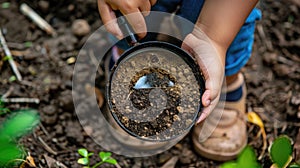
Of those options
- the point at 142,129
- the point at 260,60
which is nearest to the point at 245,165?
the point at 142,129

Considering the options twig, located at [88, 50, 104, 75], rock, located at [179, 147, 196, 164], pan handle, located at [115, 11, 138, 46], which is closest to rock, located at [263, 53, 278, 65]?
rock, located at [179, 147, 196, 164]

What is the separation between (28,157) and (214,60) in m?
0.61

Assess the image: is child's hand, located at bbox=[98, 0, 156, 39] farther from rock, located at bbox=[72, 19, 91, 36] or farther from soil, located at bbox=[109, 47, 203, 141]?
rock, located at bbox=[72, 19, 91, 36]

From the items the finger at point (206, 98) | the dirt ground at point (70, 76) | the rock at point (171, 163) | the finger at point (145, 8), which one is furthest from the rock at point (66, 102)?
the finger at point (206, 98)

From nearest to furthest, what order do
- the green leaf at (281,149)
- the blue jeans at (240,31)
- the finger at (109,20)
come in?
the green leaf at (281,149)
the finger at (109,20)
the blue jeans at (240,31)

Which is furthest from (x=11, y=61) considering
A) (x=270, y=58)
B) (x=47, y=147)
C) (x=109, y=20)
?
(x=270, y=58)

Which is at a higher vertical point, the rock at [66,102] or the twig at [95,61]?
the twig at [95,61]

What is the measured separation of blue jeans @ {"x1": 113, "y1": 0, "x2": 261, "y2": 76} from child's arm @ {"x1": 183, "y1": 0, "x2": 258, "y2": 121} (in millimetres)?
96

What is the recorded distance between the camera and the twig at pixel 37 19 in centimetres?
185

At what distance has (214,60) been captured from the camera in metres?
1.29

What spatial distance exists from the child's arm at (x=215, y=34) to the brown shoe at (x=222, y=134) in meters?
0.34

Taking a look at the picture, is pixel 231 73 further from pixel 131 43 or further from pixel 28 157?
pixel 28 157

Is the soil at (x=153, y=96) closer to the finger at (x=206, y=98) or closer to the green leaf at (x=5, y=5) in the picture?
the finger at (x=206, y=98)

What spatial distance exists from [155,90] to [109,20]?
10.1 inches
